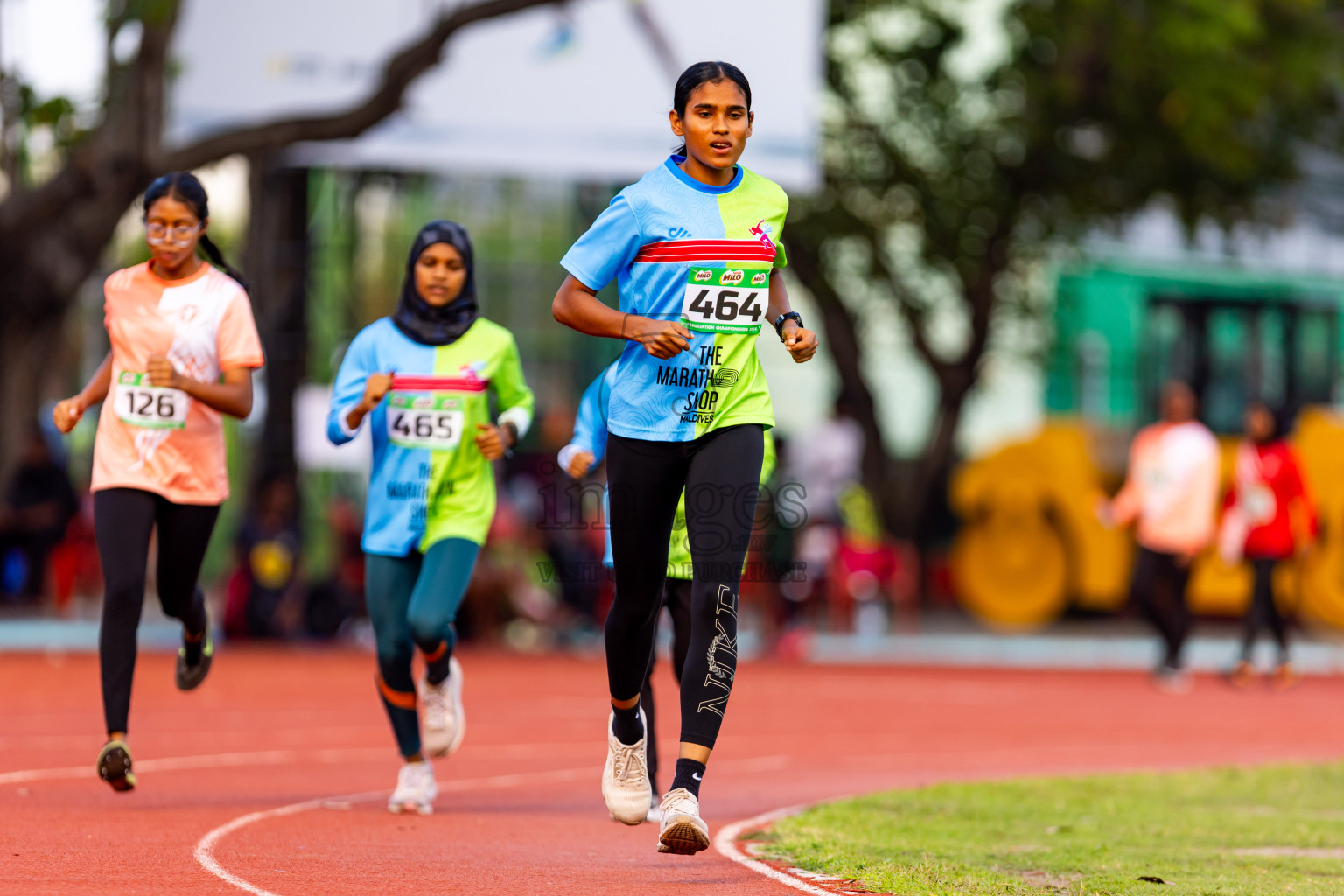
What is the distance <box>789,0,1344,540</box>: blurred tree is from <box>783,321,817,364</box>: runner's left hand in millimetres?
17445

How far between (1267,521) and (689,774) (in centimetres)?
1228

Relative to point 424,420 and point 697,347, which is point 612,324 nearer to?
point 697,347

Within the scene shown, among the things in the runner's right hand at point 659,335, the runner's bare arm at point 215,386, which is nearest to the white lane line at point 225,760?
the runner's bare arm at point 215,386

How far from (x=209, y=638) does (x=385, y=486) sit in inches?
47.0

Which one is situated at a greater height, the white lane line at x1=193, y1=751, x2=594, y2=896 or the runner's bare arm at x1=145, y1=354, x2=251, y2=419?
the runner's bare arm at x1=145, y1=354, x2=251, y2=419

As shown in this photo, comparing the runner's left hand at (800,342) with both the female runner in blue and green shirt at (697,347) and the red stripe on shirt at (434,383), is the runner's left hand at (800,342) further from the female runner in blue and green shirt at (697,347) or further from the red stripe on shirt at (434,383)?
the red stripe on shirt at (434,383)

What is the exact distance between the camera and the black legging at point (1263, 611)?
57.4ft

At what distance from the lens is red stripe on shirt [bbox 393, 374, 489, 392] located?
845cm

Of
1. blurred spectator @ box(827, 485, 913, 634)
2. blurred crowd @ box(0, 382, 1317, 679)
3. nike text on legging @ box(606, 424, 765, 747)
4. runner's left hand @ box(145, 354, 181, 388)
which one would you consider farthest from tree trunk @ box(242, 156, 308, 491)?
nike text on legging @ box(606, 424, 765, 747)

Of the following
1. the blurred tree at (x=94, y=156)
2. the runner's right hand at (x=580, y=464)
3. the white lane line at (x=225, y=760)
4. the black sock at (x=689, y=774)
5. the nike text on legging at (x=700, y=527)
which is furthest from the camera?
the blurred tree at (x=94, y=156)

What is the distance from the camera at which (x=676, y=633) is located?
808cm

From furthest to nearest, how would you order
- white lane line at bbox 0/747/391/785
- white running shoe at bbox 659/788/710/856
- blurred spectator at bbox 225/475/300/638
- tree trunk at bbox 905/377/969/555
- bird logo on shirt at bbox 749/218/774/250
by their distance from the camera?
1. tree trunk at bbox 905/377/969/555
2. blurred spectator at bbox 225/475/300/638
3. white lane line at bbox 0/747/391/785
4. bird logo on shirt at bbox 749/218/774/250
5. white running shoe at bbox 659/788/710/856

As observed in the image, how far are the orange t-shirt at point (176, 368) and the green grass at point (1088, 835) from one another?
2.66 metres

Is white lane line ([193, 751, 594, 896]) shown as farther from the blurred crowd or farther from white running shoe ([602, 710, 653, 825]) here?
the blurred crowd
